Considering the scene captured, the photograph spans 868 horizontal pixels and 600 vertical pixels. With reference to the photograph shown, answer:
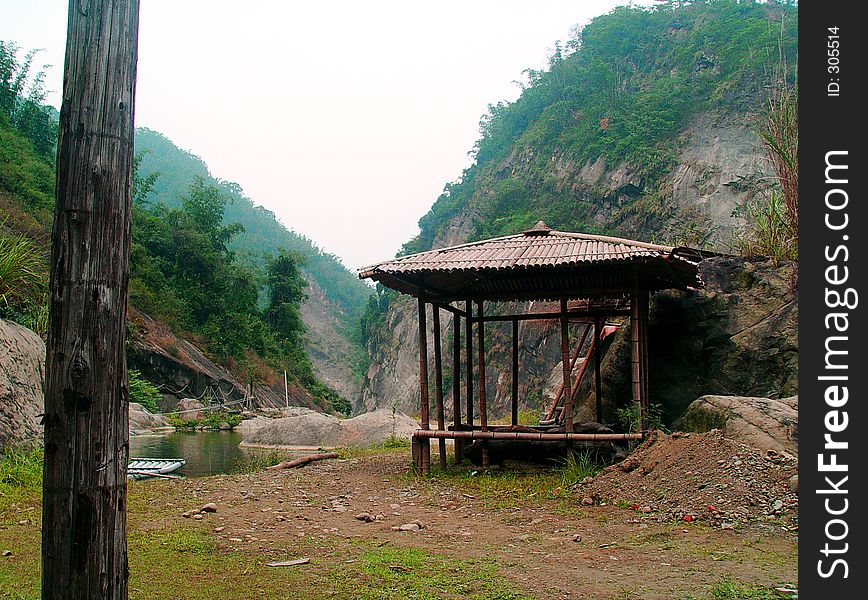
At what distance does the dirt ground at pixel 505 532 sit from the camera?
12.1 feet

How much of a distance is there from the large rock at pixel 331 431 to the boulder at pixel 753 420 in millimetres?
6621

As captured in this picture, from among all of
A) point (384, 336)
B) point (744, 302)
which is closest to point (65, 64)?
point (744, 302)

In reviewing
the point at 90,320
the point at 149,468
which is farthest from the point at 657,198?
the point at 90,320

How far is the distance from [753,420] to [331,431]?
8.40 meters

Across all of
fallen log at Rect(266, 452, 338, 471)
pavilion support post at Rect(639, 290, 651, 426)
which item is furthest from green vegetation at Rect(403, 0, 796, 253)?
fallen log at Rect(266, 452, 338, 471)

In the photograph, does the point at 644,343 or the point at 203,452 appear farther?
the point at 203,452

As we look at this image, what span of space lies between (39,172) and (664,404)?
1068 inches

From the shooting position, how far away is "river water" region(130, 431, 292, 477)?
1016cm

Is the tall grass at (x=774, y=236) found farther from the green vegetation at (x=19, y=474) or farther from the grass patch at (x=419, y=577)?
the green vegetation at (x=19, y=474)

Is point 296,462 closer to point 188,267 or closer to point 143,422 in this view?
point 143,422

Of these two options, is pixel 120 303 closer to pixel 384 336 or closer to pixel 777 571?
pixel 777 571

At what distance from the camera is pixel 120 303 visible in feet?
8.43

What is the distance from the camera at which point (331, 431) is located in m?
13.0

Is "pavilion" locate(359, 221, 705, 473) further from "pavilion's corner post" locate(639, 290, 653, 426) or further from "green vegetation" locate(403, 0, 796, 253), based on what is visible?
"green vegetation" locate(403, 0, 796, 253)
